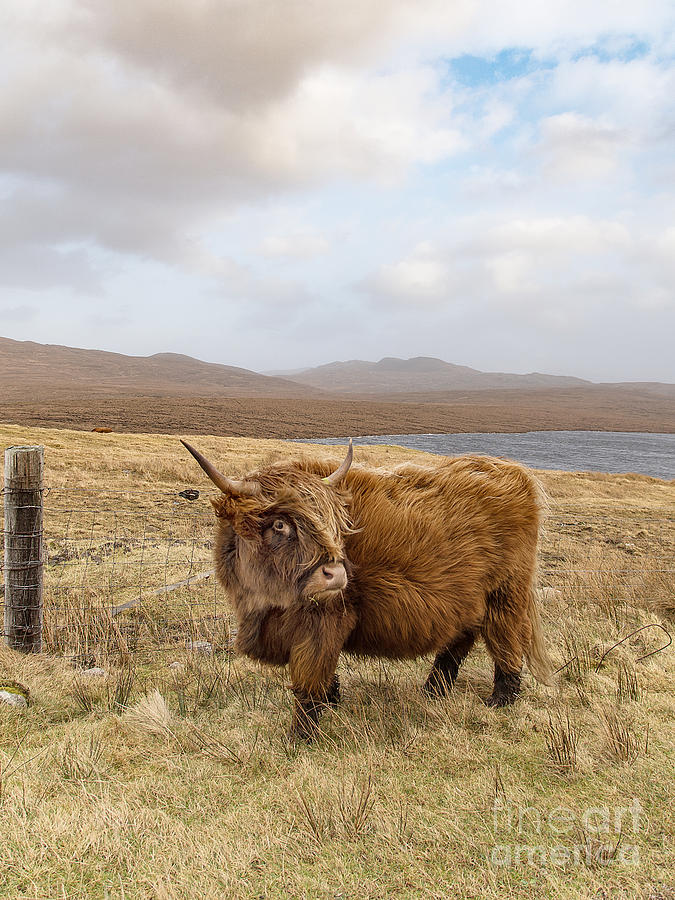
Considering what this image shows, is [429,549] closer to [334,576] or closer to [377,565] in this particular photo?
[377,565]

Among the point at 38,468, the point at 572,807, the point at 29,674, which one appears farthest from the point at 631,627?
the point at 38,468

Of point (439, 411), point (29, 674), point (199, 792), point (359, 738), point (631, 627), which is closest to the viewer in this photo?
point (199, 792)

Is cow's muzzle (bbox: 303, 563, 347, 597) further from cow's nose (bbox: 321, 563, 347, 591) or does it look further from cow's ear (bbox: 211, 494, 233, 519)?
cow's ear (bbox: 211, 494, 233, 519)

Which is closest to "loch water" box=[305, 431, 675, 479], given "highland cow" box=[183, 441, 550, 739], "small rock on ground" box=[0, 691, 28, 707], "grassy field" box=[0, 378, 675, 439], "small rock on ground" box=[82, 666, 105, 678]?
"grassy field" box=[0, 378, 675, 439]

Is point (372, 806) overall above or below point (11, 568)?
below

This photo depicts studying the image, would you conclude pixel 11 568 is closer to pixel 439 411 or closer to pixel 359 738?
pixel 359 738

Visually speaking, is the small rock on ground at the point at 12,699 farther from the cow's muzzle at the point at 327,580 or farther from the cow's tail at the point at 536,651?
the cow's tail at the point at 536,651

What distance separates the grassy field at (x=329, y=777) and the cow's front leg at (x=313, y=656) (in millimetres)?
158

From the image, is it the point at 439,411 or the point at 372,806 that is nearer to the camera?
the point at 372,806

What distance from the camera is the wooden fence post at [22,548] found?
171 inches

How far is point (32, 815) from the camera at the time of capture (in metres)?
2.39

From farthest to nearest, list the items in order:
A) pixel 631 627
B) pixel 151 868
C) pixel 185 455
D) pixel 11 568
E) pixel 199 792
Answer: pixel 185 455
pixel 631 627
pixel 11 568
pixel 199 792
pixel 151 868

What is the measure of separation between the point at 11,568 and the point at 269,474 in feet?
8.50

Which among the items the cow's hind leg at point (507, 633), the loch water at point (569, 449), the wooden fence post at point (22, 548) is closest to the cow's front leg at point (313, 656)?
the cow's hind leg at point (507, 633)
